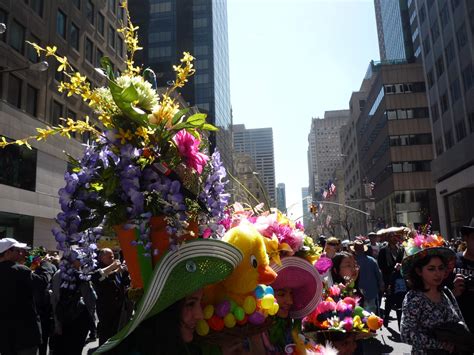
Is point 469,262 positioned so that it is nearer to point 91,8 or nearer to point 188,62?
point 188,62

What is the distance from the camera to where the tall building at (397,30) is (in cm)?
6673

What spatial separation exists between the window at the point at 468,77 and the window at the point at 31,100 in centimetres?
3150

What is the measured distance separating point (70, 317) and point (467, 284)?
17.5ft

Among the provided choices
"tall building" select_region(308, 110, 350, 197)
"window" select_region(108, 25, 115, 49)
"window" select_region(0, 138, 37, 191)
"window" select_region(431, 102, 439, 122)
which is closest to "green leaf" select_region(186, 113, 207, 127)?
"window" select_region(0, 138, 37, 191)

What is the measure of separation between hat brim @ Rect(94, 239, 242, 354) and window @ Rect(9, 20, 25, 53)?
24643mm

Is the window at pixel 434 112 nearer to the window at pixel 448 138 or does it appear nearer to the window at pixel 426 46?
the window at pixel 448 138

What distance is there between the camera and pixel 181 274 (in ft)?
7.57

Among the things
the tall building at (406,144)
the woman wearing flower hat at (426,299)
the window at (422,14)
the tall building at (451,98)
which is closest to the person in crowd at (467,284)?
the woman wearing flower hat at (426,299)

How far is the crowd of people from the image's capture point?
2.46 meters

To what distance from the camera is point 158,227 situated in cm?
240

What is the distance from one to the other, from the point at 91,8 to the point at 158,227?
3530 cm

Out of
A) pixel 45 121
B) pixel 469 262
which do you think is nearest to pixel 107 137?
pixel 469 262

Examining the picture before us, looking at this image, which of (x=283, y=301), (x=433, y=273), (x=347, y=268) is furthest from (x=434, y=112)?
(x=283, y=301)

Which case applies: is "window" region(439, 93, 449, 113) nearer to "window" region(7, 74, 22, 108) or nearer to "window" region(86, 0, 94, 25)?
"window" region(86, 0, 94, 25)
